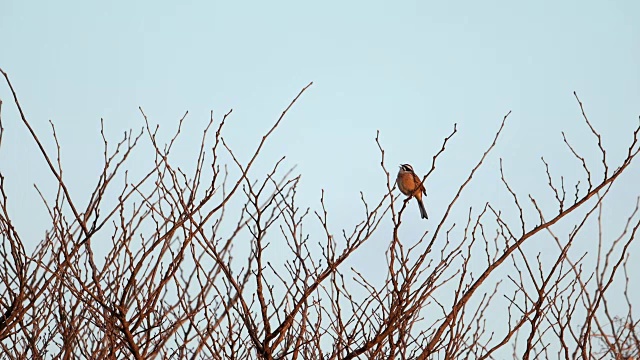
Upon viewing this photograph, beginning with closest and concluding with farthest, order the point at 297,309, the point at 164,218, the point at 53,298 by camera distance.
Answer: the point at 297,309
the point at 164,218
the point at 53,298

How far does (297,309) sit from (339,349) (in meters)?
0.25

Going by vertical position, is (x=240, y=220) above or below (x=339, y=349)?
above

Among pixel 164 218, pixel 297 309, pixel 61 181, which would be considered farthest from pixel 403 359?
pixel 61 181

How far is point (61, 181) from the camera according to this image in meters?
3.34

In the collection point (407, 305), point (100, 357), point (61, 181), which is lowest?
point (100, 357)

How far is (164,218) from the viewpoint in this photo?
3.67 metres

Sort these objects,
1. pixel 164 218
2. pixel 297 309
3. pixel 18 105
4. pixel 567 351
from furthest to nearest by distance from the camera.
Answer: pixel 164 218 → pixel 297 309 → pixel 18 105 → pixel 567 351

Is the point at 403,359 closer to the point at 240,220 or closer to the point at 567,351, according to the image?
the point at 567,351

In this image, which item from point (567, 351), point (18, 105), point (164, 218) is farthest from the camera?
point (164, 218)

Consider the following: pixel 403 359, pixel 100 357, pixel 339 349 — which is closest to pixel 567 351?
pixel 403 359

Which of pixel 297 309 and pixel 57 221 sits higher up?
pixel 57 221

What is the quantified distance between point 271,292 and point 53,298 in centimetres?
106

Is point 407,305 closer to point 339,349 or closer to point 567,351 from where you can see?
point 339,349

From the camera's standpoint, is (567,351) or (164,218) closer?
(567,351)
